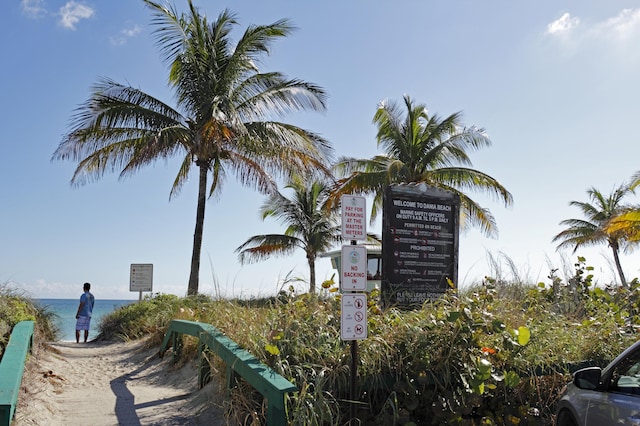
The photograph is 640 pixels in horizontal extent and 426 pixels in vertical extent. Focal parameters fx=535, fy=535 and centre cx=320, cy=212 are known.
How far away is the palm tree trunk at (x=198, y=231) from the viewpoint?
55.9 feet

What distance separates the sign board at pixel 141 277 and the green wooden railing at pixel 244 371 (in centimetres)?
1038

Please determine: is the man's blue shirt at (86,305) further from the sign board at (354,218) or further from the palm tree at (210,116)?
the sign board at (354,218)

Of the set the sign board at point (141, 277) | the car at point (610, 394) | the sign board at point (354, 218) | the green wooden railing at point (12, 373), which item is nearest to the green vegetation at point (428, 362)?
the car at point (610, 394)

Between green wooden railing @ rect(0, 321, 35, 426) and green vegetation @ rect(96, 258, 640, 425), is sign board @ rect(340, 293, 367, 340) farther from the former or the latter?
green wooden railing @ rect(0, 321, 35, 426)

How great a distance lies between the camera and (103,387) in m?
7.29

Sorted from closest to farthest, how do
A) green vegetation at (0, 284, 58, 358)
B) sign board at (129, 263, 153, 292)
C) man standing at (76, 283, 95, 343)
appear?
green vegetation at (0, 284, 58, 358) < man standing at (76, 283, 95, 343) < sign board at (129, 263, 153, 292)

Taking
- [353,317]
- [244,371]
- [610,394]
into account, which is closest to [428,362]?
[353,317]

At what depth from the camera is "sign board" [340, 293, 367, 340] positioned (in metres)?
4.65

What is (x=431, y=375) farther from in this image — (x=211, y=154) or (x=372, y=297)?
(x=211, y=154)

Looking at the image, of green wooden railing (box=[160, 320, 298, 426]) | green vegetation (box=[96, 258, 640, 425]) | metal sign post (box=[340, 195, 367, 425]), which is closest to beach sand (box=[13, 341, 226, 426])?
green wooden railing (box=[160, 320, 298, 426])

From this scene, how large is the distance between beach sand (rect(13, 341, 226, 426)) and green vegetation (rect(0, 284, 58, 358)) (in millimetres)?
531

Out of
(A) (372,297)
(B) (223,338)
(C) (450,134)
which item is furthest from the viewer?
(C) (450,134)

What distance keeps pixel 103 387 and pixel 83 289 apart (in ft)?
28.6

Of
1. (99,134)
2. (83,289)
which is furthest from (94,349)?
(99,134)
